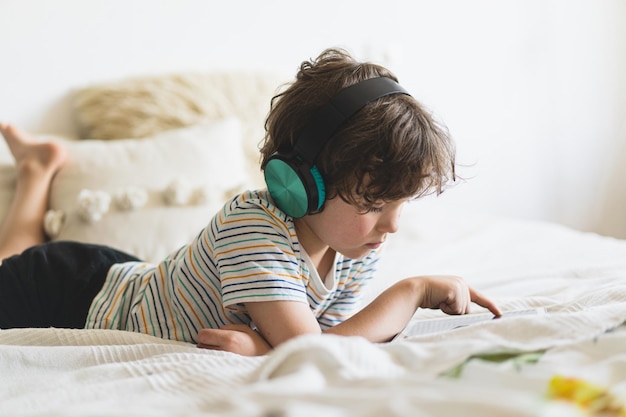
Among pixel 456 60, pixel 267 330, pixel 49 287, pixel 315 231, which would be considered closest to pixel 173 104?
pixel 49 287

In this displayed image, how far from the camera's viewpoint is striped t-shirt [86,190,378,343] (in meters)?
0.99

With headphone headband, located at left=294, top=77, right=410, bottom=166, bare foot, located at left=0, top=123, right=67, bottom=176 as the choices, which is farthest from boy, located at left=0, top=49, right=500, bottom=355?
bare foot, located at left=0, top=123, right=67, bottom=176

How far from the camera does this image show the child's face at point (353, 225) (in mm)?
1028

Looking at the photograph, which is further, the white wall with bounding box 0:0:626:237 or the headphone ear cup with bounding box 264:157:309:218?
the white wall with bounding box 0:0:626:237

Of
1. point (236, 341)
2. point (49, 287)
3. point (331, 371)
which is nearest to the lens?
point (331, 371)

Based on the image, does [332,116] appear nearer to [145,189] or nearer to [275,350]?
[275,350]

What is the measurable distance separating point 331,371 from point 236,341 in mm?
269

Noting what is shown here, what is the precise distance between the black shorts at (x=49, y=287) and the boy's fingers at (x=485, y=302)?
2.09 feet

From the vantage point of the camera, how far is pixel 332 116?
969 mm

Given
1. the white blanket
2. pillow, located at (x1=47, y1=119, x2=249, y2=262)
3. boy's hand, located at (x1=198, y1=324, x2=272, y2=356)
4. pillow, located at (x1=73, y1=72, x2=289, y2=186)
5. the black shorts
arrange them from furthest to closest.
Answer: pillow, located at (x1=73, y1=72, x2=289, y2=186) → pillow, located at (x1=47, y1=119, x2=249, y2=262) → the black shorts → boy's hand, located at (x1=198, y1=324, x2=272, y2=356) → the white blanket

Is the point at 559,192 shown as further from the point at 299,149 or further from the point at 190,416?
the point at 190,416

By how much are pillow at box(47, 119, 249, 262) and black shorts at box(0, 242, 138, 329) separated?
196 mm

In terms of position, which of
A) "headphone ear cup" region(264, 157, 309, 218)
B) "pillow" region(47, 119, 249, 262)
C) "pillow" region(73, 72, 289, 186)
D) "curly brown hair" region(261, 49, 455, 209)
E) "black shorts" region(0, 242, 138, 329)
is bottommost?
"black shorts" region(0, 242, 138, 329)

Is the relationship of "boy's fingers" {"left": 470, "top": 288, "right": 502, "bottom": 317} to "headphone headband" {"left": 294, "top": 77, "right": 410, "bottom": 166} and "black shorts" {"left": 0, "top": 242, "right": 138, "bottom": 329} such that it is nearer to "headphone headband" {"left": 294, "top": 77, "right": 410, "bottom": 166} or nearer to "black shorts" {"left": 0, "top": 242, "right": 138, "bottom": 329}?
"headphone headband" {"left": 294, "top": 77, "right": 410, "bottom": 166}
